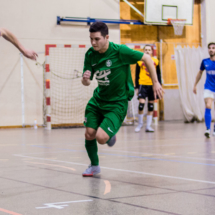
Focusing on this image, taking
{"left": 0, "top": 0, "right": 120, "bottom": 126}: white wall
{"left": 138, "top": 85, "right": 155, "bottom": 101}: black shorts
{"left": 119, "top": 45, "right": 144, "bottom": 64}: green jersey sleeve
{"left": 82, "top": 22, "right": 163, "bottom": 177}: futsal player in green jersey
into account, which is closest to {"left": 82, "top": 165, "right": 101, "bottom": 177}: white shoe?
{"left": 82, "top": 22, "right": 163, "bottom": 177}: futsal player in green jersey

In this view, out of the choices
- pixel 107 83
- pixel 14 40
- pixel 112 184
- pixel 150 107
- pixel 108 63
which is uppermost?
pixel 14 40

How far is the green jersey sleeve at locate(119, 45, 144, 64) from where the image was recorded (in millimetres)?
3816

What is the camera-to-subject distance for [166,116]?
15.1m

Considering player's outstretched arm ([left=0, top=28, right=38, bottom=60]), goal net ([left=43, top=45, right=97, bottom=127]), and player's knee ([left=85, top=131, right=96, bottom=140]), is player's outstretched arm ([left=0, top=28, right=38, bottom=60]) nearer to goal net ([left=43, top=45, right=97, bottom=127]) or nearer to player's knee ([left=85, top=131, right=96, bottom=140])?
player's knee ([left=85, top=131, right=96, bottom=140])

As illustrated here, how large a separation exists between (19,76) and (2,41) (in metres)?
1.23

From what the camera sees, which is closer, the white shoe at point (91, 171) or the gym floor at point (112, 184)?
the gym floor at point (112, 184)

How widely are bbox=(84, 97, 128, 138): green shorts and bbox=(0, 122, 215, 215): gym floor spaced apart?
472 millimetres

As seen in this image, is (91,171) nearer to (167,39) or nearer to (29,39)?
(29,39)

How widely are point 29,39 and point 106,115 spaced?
983 cm

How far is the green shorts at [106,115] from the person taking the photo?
3.80m

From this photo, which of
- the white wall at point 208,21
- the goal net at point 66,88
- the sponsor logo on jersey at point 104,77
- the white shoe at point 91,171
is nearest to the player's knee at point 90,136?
the white shoe at point 91,171

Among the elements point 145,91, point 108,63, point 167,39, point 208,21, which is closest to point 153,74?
point 108,63

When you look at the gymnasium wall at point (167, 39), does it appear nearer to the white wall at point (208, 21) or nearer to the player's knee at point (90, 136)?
the white wall at point (208, 21)

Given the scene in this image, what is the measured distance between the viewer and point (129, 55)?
12.6 ft
